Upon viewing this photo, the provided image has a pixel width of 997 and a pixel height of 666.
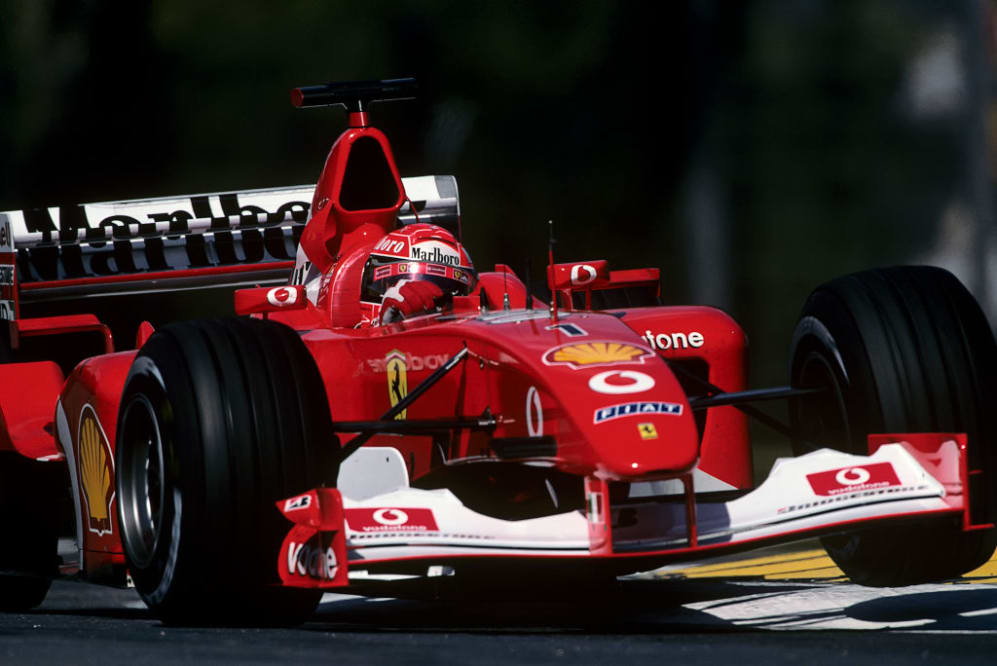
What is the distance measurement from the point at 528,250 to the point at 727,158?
2106 millimetres

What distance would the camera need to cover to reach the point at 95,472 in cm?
605

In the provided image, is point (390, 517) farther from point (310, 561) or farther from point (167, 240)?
Result: point (167, 240)

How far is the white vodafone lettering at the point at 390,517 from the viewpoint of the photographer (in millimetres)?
4688

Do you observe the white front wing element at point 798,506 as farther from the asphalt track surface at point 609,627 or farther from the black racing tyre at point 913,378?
the asphalt track surface at point 609,627

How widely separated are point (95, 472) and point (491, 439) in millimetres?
1741

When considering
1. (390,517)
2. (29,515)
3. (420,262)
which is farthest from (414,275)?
(29,515)

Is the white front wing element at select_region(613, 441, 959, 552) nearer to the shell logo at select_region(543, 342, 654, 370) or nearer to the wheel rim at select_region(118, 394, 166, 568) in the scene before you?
the shell logo at select_region(543, 342, 654, 370)

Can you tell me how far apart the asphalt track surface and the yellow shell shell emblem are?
14.3 inches

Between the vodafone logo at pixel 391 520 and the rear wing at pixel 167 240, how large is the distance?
341cm

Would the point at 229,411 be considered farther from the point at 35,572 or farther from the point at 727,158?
the point at 727,158

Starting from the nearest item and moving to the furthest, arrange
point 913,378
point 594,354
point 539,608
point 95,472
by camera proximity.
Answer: point 594,354, point 913,378, point 95,472, point 539,608

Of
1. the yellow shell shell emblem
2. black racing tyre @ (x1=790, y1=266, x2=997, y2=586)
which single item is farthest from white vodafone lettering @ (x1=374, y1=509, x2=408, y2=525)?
the yellow shell shell emblem

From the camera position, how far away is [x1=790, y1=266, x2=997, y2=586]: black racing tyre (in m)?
5.06

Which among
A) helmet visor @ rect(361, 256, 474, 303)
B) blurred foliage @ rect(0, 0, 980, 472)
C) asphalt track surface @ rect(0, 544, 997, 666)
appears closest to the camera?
asphalt track surface @ rect(0, 544, 997, 666)
